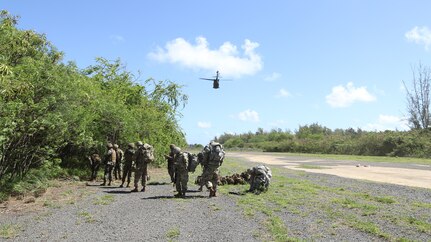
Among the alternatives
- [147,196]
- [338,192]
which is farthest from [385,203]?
[147,196]

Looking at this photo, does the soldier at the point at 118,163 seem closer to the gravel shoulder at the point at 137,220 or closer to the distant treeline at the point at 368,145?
the gravel shoulder at the point at 137,220

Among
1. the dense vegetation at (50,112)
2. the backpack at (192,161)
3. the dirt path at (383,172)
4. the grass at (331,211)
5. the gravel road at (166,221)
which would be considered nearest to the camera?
the gravel road at (166,221)

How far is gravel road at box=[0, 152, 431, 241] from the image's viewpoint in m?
8.55

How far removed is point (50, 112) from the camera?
13.6m

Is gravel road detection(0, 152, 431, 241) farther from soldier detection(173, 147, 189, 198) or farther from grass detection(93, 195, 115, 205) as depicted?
soldier detection(173, 147, 189, 198)

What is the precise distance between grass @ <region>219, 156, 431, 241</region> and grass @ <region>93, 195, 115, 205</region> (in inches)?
159

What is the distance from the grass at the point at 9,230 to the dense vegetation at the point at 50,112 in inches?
87.6

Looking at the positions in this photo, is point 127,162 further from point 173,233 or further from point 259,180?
point 173,233

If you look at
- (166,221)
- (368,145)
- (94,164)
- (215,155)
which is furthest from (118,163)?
(368,145)

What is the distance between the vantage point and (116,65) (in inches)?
1008

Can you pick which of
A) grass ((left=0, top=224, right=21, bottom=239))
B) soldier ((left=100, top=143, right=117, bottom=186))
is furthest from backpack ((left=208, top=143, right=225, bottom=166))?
grass ((left=0, top=224, right=21, bottom=239))

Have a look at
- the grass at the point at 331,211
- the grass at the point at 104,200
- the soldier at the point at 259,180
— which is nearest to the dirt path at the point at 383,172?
the grass at the point at 331,211

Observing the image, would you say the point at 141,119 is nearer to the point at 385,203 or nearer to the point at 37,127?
the point at 37,127

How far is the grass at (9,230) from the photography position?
8516 mm
